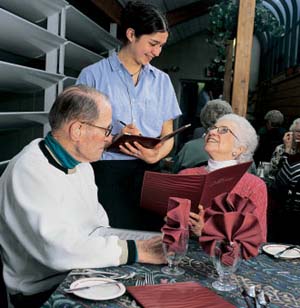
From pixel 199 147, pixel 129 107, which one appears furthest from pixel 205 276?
pixel 199 147

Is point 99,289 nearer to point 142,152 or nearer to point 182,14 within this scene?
point 142,152

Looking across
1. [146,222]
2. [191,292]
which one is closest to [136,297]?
[191,292]

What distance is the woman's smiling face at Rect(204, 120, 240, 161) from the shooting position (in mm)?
2344

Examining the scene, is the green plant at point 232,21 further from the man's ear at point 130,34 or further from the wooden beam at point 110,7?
the man's ear at point 130,34

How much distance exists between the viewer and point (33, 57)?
3.72 metres

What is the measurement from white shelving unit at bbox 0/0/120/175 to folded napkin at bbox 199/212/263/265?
1.66 m

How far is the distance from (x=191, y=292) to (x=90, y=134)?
692 millimetres

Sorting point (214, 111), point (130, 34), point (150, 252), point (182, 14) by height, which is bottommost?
point (150, 252)

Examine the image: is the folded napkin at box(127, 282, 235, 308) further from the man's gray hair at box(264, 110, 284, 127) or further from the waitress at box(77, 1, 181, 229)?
the man's gray hair at box(264, 110, 284, 127)

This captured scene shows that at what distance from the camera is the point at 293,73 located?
Answer: 9.13 meters

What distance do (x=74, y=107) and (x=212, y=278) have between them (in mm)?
758

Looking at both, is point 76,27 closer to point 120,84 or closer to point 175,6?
point 120,84

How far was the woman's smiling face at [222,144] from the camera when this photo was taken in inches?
92.3

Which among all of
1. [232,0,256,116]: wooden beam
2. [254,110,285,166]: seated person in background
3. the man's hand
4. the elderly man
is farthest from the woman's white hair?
[254,110,285,166]: seated person in background
